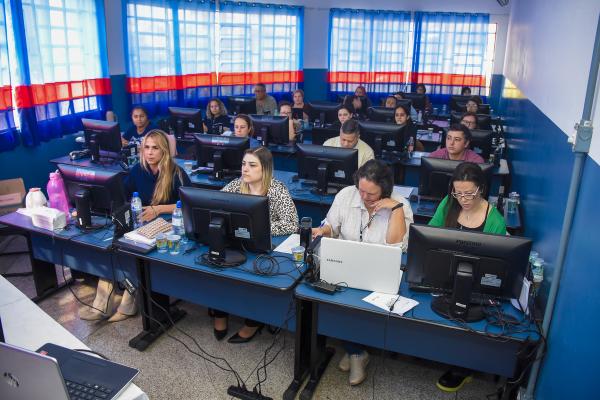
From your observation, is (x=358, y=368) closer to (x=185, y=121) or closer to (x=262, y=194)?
(x=262, y=194)

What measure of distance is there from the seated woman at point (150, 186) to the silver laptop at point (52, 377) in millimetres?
1788

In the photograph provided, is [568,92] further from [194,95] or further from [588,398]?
[194,95]

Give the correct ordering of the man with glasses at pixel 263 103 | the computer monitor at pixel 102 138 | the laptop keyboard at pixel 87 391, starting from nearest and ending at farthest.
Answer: the laptop keyboard at pixel 87 391
the computer monitor at pixel 102 138
the man with glasses at pixel 263 103

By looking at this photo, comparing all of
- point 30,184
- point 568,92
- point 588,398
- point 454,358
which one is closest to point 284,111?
point 30,184

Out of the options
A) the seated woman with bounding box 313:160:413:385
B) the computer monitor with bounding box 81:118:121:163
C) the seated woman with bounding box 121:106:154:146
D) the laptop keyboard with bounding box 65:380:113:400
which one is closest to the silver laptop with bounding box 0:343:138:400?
the laptop keyboard with bounding box 65:380:113:400

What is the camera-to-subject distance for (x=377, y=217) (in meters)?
2.91

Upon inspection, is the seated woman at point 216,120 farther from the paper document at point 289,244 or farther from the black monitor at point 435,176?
→ the paper document at point 289,244

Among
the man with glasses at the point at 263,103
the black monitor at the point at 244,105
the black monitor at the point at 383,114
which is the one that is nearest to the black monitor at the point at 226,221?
the black monitor at the point at 383,114

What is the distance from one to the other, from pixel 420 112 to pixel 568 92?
19.9ft

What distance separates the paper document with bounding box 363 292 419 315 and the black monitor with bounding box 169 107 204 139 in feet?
12.5

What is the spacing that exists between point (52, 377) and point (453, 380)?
2.19 m

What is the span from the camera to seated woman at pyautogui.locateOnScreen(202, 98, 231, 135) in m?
6.16

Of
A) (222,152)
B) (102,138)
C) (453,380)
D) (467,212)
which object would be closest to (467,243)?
(467,212)

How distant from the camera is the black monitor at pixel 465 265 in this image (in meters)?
2.14
